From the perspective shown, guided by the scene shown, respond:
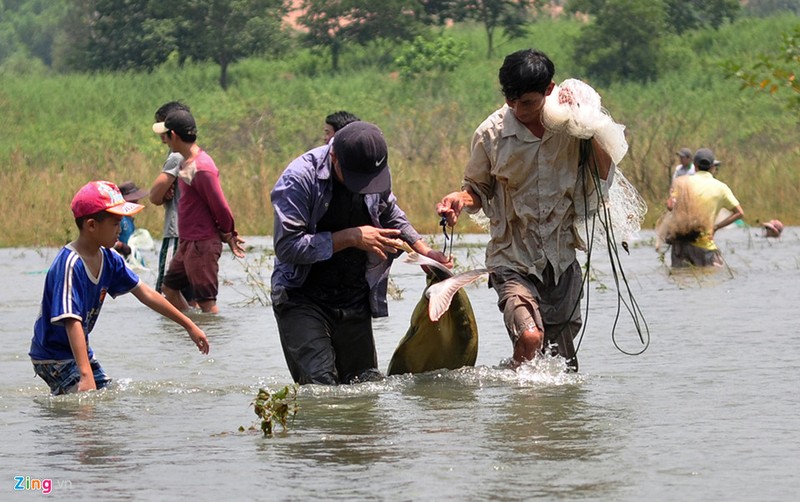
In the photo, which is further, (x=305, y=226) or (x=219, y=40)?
(x=219, y=40)

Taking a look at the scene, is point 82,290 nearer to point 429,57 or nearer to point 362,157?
point 362,157

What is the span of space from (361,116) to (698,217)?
27.4m

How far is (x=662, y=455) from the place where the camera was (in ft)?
18.7

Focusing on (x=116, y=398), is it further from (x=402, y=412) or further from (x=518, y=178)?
(x=518, y=178)

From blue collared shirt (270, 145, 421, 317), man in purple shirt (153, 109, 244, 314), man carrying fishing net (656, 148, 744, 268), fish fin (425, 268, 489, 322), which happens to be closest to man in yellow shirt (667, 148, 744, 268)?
man carrying fishing net (656, 148, 744, 268)

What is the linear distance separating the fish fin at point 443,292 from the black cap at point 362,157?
2.14 ft

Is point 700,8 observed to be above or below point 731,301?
above

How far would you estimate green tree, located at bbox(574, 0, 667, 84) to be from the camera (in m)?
45.8

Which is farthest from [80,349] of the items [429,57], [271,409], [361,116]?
[429,57]

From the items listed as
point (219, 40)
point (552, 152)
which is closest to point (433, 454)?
point (552, 152)

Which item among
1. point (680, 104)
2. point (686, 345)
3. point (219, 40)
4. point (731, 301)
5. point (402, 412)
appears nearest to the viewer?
point (402, 412)

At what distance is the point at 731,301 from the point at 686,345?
2637 millimetres

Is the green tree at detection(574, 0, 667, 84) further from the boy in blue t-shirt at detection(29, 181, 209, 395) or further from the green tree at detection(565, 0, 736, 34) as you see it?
the boy in blue t-shirt at detection(29, 181, 209, 395)

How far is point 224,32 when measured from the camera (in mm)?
48906
